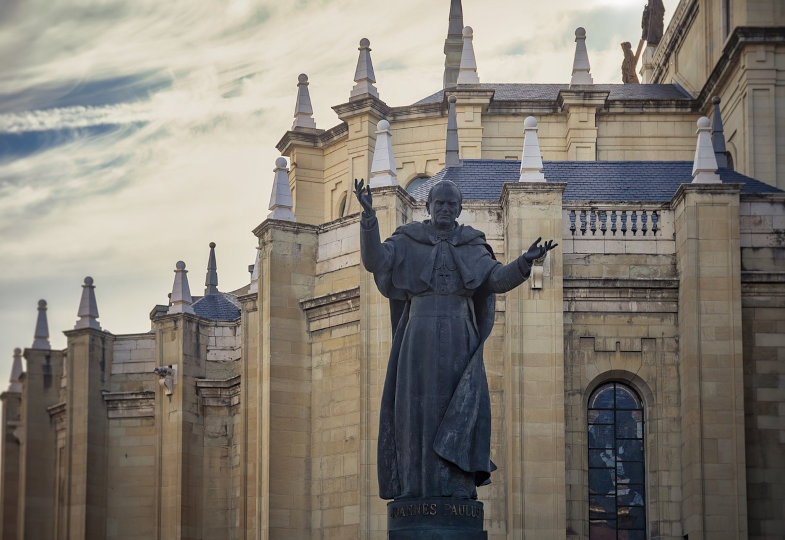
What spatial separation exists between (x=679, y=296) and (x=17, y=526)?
2503 centimetres

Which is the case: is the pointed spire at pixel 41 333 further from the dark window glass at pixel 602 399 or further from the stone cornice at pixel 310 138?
the dark window glass at pixel 602 399

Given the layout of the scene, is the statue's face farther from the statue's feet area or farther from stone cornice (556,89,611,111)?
stone cornice (556,89,611,111)

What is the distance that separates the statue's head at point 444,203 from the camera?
15258 millimetres

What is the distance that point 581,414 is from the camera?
117 ft

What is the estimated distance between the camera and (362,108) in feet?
175

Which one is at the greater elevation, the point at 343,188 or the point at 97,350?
the point at 343,188

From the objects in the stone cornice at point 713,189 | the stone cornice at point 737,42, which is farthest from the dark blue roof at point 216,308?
the stone cornice at point 713,189

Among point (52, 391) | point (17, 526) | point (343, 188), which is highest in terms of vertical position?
point (343, 188)

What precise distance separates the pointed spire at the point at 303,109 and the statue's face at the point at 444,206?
1628 inches

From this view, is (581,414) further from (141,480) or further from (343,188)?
(343,188)

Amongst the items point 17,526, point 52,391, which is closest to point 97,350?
point 52,391

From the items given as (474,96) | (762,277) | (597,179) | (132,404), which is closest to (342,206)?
(474,96)

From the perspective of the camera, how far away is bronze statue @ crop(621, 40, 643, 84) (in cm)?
6756

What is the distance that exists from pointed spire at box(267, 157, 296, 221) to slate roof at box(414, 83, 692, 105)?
13072mm
